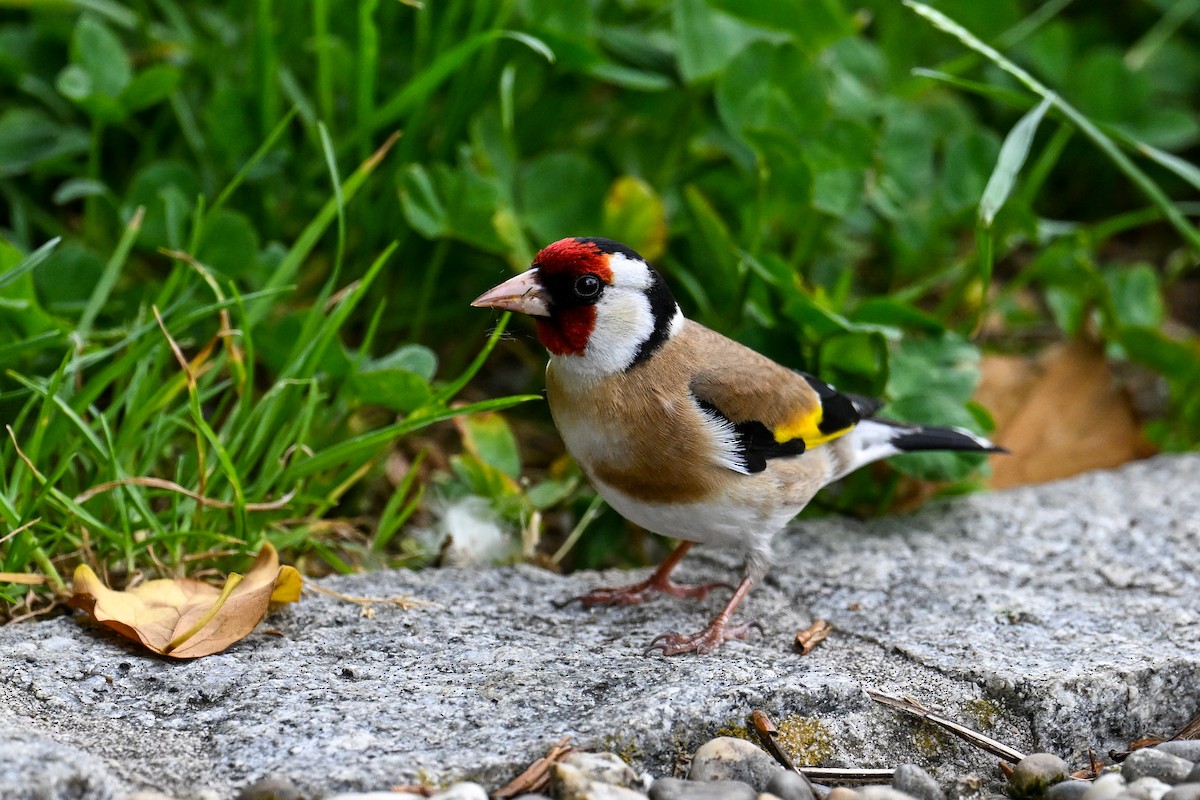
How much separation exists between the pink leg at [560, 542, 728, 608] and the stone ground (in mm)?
40

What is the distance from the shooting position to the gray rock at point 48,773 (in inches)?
83.7

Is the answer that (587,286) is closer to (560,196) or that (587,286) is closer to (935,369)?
(560,196)

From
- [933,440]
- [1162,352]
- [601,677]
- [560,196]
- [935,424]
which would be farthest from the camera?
[1162,352]

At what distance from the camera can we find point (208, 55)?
4.42m

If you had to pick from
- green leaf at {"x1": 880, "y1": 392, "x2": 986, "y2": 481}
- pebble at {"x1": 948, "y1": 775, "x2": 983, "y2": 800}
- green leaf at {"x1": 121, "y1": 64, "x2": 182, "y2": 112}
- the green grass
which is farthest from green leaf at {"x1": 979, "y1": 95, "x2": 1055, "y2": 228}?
green leaf at {"x1": 121, "y1": 64, "x2": 182, "y2": 112}

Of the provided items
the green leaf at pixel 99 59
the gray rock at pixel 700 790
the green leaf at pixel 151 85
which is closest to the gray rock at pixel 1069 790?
the gray rock at pixel 700 790

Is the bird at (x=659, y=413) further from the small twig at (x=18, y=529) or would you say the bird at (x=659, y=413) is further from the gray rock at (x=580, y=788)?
the small twig at (x=18, y=529)

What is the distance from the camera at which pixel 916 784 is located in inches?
98.4

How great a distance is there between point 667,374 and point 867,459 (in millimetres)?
832

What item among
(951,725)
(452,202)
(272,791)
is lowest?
(272,791)

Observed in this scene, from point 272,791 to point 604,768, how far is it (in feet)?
2.00

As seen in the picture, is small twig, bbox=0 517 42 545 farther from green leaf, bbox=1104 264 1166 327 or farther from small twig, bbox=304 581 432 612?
green leaf, bbox=1104 264 1166 327

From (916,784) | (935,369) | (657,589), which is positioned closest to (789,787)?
(916,784)

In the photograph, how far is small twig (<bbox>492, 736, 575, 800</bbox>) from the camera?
2352 millimetres
